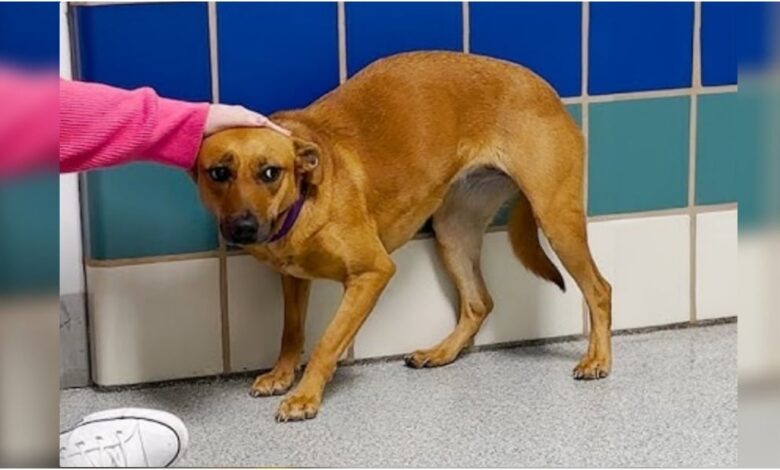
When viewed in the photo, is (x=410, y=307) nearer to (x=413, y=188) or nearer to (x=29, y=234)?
(x=413, y=188)

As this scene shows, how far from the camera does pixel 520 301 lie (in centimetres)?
169

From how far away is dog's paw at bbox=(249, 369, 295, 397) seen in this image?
4.96 ft

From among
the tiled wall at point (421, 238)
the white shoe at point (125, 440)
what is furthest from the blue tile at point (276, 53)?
the white shoe at point (125, 440)

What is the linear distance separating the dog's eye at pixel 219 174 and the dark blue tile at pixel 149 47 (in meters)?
0.20

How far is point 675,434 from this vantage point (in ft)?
4.47

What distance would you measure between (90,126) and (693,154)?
3.35 feet

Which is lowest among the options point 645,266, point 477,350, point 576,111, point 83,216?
point 477,350

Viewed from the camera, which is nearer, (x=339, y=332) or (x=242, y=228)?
(x=242, y=228)

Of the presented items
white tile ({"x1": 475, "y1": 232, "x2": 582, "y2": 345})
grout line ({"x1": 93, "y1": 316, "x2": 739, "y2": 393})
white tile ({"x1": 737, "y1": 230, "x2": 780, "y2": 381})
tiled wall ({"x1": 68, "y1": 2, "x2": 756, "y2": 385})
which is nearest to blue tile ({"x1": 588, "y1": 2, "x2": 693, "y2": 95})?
tiled wall ({"x1": 68, "y1": 2, "x2": 756, "y2": 385})

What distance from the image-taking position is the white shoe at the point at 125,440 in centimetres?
117

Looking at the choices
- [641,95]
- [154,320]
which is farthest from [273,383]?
[641,95]

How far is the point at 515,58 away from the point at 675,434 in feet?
1.79

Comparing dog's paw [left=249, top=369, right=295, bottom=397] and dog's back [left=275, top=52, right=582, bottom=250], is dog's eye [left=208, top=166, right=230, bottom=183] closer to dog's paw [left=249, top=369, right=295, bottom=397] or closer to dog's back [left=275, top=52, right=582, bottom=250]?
dog's back [left=275, top=52, right=582, bottom=250]

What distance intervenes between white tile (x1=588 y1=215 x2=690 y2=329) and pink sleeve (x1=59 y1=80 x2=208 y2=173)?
67 cm
